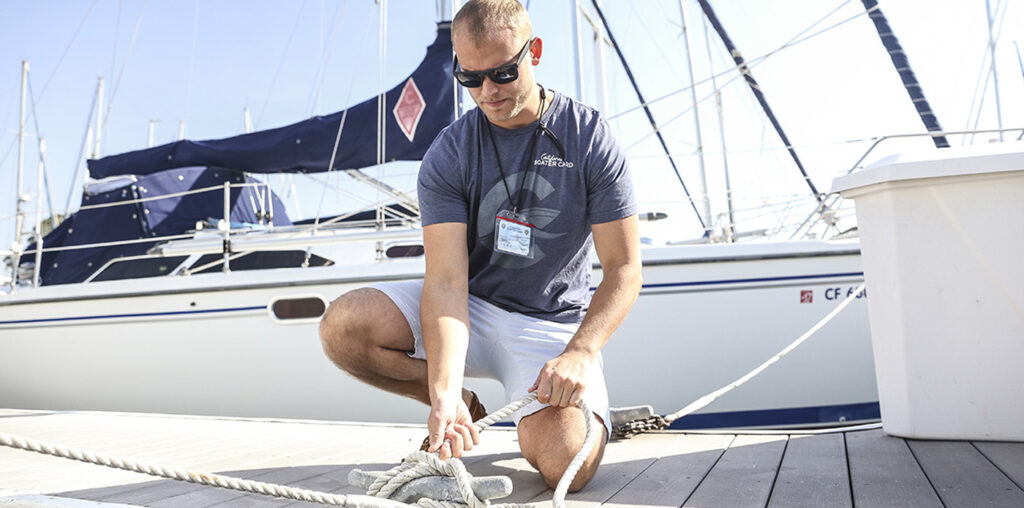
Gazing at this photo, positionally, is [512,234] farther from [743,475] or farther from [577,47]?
[577,47]

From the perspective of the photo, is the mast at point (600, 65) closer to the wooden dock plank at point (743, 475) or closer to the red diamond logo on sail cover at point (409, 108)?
the red diamond logo on sail cover at point (409, 108)

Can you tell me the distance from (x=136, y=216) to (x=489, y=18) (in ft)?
16.7

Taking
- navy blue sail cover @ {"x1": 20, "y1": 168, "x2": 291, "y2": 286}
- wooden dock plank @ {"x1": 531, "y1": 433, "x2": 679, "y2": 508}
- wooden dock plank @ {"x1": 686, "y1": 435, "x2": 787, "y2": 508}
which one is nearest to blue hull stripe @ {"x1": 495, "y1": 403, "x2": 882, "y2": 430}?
wooden dock plank @ {"x1": 531, "y1": 433, "x2": 679, "y2": 508}

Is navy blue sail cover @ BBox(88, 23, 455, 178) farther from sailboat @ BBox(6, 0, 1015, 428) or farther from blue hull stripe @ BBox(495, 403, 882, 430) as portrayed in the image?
blue hull stripe @ BBox(495, 403, 882, 430)

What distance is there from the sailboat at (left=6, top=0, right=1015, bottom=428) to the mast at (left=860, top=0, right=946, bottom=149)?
1.09 metres

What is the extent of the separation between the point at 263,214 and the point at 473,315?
463 centimetres

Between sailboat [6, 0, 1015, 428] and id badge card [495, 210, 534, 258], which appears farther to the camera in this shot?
sailboat [6, 0, 1015, 428]

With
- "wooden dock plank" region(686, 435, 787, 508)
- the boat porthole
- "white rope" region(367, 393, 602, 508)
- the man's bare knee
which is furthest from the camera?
the boat porthole

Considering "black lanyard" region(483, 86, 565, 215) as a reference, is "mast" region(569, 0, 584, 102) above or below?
above

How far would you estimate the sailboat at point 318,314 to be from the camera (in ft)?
14.0

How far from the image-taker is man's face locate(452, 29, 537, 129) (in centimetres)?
179

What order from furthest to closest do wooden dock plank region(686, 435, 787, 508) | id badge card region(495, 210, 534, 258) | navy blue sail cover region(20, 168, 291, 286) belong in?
navy blue sail cover region(20, 168, 291, 286)
id badge card region(495, 210, 534, 258)
wooden dock plank region(686, 435, 787, 508)

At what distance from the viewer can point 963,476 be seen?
5.52 ft

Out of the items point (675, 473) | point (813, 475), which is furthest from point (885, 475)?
point (675, 473)
